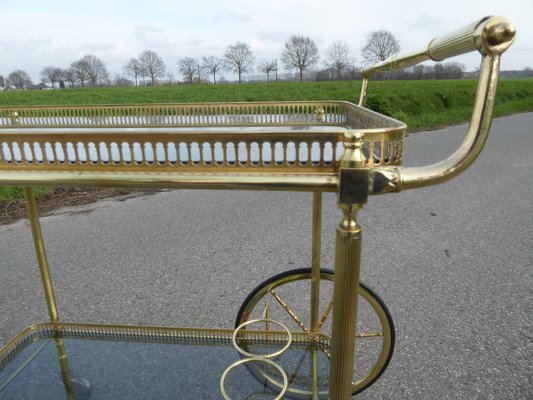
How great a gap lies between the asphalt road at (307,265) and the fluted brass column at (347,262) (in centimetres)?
88

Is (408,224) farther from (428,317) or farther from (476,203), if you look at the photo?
(428,317)

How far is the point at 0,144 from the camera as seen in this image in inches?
35.8

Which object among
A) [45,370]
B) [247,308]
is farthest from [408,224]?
[45,370]

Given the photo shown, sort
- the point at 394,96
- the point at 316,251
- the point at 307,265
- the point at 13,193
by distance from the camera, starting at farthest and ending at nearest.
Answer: the point at 394,96, the point at 13,193, the point at 307,265, the point at 316,251

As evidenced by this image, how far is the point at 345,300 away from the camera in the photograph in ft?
2.89

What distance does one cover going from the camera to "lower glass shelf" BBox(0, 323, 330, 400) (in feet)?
4.75

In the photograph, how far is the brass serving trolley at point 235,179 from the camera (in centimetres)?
81

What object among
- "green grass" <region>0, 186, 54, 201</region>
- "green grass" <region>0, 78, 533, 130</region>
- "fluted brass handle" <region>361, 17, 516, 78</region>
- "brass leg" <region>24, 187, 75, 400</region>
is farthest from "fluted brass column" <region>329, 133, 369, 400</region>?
"green grass" <region>0, 78, 533, 130</region>

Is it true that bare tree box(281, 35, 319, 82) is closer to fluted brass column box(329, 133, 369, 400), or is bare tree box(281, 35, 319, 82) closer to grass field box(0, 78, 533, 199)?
grass field box(0, 78, 533, 199)

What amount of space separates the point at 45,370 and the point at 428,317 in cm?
184

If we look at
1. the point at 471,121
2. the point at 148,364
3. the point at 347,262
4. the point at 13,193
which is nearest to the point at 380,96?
the point at 13,193

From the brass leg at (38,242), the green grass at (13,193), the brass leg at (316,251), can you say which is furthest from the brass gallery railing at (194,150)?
the green grass at (13,193)

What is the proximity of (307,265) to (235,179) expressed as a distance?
84.5 inches

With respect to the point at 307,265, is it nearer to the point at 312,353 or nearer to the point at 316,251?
the point at 312,353
